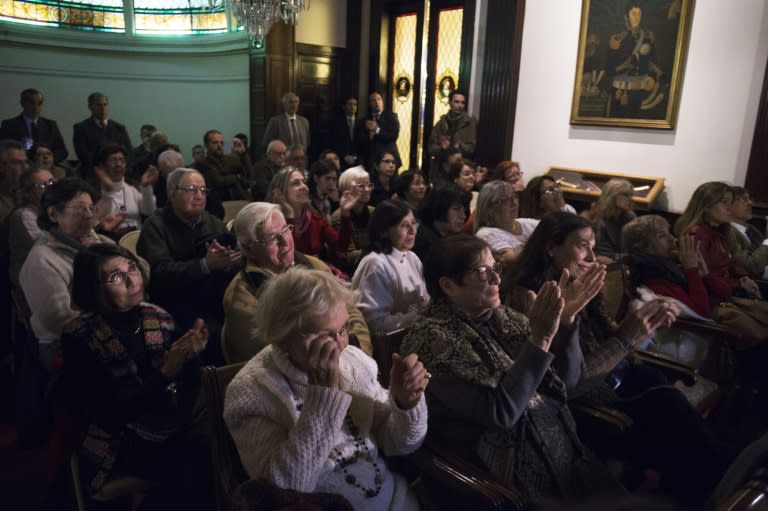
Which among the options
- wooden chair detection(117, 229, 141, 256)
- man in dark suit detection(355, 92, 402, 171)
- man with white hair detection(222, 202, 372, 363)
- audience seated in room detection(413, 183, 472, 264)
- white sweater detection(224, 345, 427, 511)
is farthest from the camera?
man in dark suit detection(355, 92, 402, 171)

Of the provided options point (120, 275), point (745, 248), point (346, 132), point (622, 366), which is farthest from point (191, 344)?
point (346, 132)

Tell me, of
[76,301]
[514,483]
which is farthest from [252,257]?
[514,483]

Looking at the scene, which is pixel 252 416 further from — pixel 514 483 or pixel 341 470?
pixel 514 483

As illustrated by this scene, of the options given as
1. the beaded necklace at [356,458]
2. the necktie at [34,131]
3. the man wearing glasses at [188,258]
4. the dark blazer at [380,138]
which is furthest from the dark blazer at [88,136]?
the beaded necklace at [356,458]

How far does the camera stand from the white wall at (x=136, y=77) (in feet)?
26.7

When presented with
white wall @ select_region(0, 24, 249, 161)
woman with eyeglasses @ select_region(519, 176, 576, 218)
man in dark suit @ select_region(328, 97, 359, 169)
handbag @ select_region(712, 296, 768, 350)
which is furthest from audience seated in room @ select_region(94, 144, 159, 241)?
white wall @ select_region(0, 24, 249, 161)

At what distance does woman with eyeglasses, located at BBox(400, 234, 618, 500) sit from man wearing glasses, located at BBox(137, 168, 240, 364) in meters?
1.11

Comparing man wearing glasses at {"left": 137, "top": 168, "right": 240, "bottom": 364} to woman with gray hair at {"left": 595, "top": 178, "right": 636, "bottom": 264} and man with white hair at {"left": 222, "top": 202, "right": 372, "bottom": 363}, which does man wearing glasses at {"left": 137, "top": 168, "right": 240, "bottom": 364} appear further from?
woman with gray hair at {"left": 595, "top": 178, "right": 636, "bottom": 264}

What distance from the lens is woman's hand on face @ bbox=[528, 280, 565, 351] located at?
1.48 meters

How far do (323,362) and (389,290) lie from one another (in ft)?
3.94

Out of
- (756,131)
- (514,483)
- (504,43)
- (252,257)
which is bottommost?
(514,483)

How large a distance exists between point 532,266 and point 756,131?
12.8 feet

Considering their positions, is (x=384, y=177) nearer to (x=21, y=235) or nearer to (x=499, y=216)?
(x=499, y=216)

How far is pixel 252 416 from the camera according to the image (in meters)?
1.29
